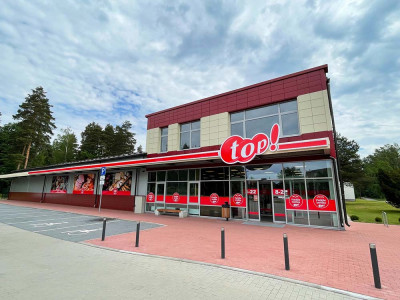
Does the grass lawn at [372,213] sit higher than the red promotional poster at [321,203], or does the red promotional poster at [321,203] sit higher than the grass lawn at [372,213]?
the red promotional poster at [321,203]

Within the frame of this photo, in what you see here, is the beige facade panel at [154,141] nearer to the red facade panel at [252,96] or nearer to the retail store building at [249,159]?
the retail store building at [249,159]

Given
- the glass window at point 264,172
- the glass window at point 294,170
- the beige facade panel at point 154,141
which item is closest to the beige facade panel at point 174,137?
the beige facade panel at point 154,141

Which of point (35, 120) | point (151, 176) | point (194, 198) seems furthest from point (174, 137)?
point (35, 120)

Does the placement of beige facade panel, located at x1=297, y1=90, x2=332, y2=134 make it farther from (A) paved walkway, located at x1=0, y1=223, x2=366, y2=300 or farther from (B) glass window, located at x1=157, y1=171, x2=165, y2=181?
(B) glass window, located at x1=157, y1=171, x2=165, y2=181

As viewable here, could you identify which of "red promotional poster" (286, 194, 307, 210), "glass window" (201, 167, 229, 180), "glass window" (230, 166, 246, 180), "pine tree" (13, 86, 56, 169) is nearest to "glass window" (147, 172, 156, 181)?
"glass window" (201, 167, 229, 180)

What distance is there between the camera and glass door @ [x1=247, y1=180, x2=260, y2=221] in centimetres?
1377

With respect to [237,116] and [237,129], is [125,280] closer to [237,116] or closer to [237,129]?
[237,129]

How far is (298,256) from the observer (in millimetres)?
6559

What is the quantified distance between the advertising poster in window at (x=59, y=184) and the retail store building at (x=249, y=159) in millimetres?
9160

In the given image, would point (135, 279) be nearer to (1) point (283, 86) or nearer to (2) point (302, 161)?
(2) point (302, 161)

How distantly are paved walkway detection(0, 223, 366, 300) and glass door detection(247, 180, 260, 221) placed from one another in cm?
883

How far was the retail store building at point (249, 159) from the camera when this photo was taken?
1198 cm

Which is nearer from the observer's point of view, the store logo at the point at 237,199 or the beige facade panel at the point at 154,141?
the store logo at the point at 237,199

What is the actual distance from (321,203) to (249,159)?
14.4ft
